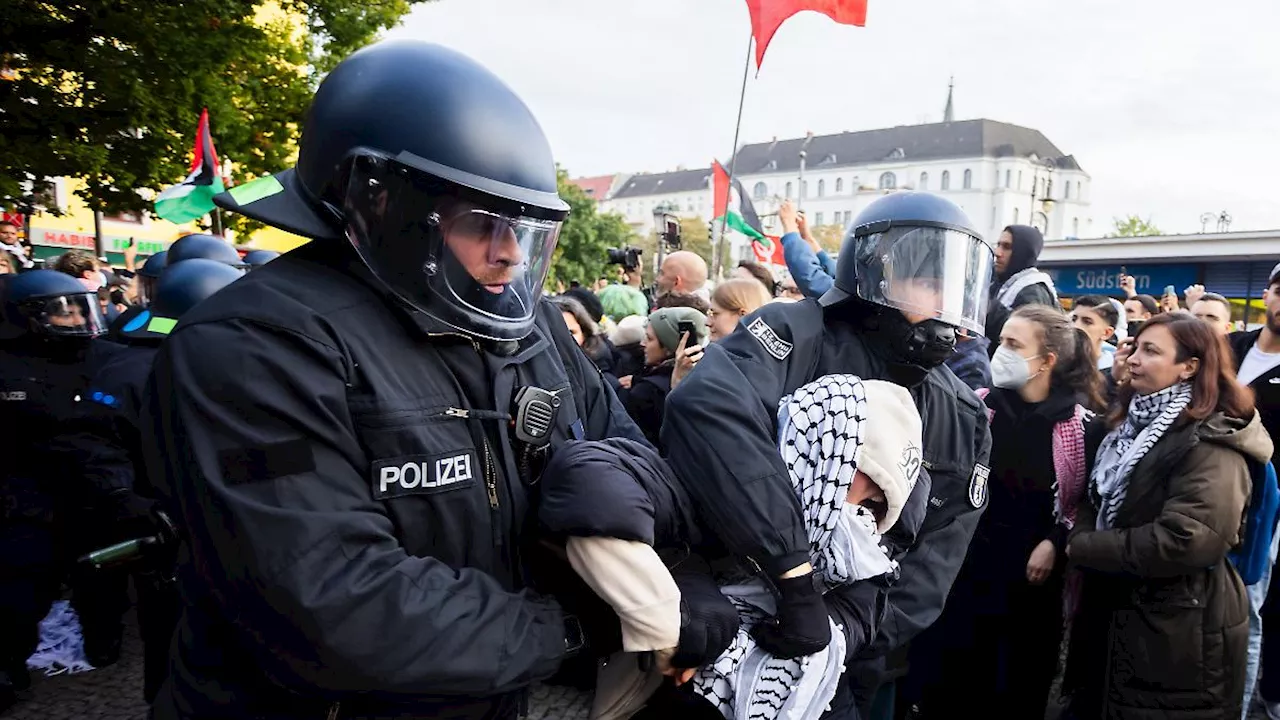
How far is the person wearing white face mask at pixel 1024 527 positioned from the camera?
3322 mm

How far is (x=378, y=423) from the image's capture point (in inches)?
46.3

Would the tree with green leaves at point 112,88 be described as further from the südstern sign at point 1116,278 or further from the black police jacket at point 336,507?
the südstern sign at point 1116,278

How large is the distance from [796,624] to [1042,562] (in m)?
2.11

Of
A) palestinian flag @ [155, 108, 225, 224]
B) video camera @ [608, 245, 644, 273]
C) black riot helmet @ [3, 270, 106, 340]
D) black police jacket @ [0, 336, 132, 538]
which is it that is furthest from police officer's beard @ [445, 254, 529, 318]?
video camera @ [608, 245, 644, 273]

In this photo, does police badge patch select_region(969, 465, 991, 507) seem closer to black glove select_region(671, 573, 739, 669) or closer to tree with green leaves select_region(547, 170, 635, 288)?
black glove select_region(671, 573, 739, 669)

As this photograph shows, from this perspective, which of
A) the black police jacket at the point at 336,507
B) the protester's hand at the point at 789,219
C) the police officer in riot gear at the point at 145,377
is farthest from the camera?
the protester's hand at the point at 789,219

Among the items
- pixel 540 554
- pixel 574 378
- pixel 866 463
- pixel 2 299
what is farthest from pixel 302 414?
pixel 2 299

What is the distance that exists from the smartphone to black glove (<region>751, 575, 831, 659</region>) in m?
2.57

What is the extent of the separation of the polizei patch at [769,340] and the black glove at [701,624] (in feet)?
2.41

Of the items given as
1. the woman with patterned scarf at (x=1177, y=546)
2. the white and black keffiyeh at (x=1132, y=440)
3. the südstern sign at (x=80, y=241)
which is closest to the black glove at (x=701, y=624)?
the woman with patterned scarf at (x=1177, y=546)

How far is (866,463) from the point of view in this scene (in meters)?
1.70

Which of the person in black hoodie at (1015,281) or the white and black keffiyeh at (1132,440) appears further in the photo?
the person in black hoodie at (1015,281)

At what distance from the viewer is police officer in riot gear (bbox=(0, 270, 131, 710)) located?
11.8ft

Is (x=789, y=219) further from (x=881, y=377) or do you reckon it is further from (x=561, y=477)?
(x=561, y=477)
